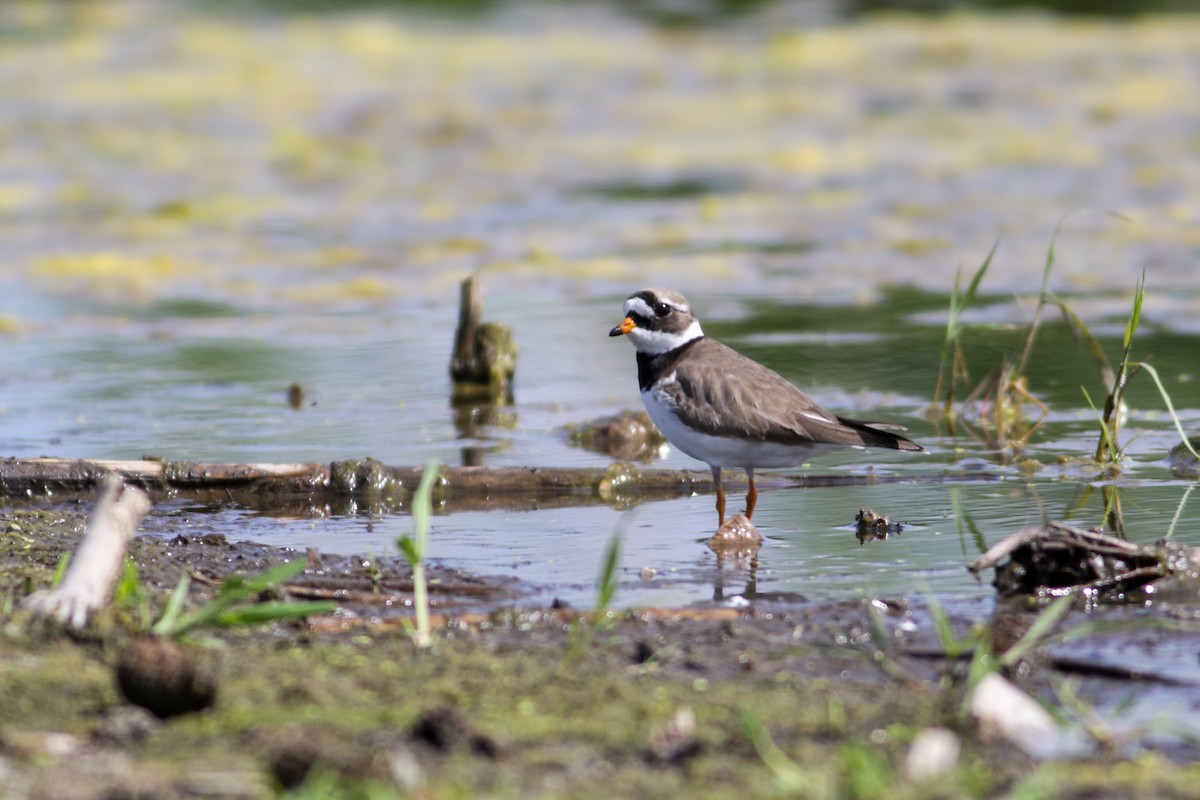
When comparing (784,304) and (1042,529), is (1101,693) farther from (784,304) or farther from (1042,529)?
(784,304)

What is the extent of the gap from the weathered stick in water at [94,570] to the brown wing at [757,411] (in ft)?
8.84

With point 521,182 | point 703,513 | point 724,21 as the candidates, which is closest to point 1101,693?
point 703,513

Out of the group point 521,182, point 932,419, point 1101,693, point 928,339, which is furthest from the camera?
point 521,182

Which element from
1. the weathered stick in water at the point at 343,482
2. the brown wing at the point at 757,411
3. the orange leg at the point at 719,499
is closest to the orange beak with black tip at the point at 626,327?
the brown wing at the point at 757,411

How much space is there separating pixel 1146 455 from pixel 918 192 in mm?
7357

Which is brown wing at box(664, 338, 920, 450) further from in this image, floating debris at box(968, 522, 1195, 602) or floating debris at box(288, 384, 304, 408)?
floating debris at box(288, 384, 304, 408)

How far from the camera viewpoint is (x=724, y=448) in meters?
6.02

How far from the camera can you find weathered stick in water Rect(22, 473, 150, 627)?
381 cm

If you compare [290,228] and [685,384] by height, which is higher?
[290,228]

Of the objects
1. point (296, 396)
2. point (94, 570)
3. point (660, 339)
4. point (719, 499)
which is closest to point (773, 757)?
point (94, 570)

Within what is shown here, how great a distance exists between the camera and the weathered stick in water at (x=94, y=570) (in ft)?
12.5

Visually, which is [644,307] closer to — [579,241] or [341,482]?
[341,482]

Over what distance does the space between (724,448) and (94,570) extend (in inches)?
111

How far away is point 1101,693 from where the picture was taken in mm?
3777
